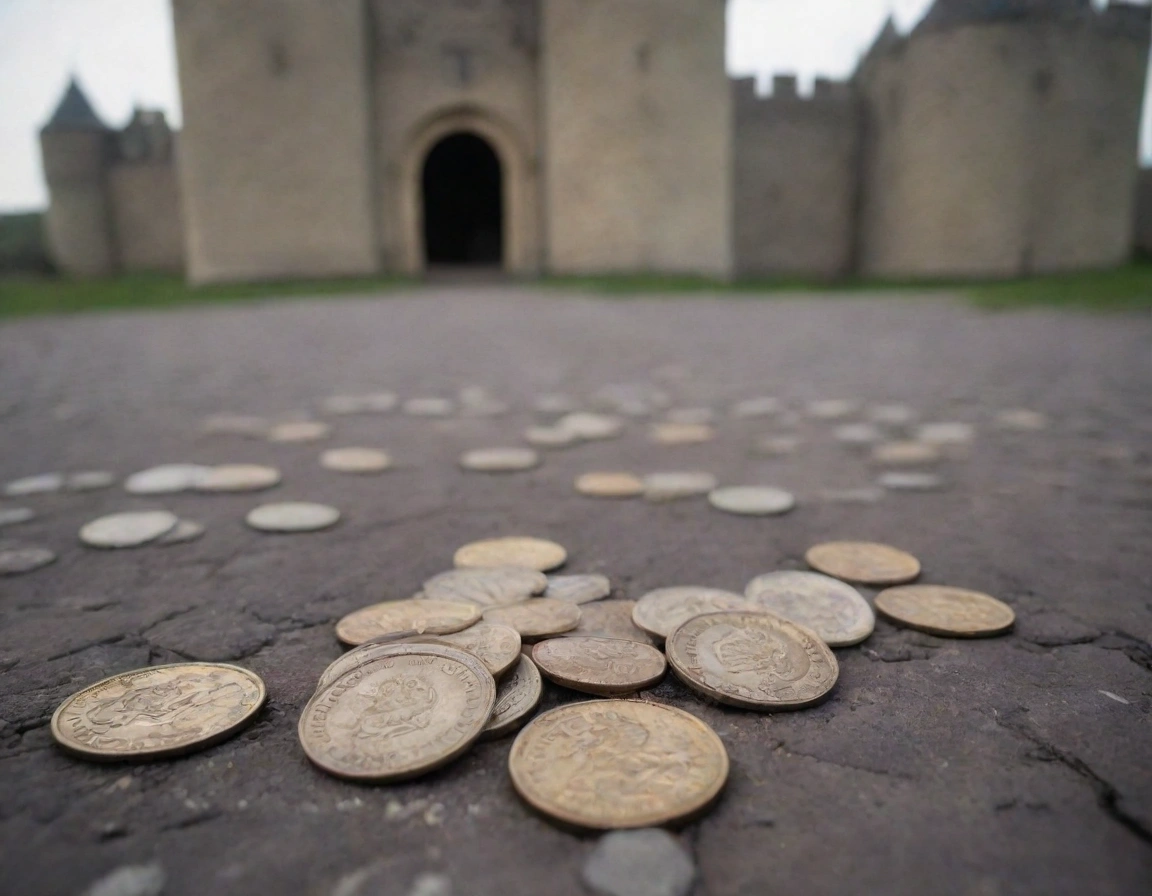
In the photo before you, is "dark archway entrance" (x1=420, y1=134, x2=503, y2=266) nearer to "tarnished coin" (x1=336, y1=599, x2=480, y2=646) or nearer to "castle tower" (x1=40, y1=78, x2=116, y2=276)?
"castle tower" (x1=40, y1=78, x2=116, y2=276)

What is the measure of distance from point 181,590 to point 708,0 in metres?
15.6

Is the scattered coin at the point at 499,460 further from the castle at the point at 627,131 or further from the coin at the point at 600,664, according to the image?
the castle at the point at 627,131

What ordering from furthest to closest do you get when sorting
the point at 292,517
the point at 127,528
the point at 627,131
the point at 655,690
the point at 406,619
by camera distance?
the point at 627,131
the point at 292,517
the point at 127,528
the point at 406,619
the point at 655,690

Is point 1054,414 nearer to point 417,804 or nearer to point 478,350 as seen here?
point 417,804

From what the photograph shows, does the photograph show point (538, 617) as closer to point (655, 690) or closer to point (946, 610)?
point (655, 690)

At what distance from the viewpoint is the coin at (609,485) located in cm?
239

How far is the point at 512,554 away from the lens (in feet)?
6.09

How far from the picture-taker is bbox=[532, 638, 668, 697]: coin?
3.93ft

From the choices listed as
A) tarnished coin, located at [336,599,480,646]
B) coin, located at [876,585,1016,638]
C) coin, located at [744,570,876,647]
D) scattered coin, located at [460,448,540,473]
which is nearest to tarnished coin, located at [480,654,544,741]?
tarnished coin, located at [336,599,480,646]

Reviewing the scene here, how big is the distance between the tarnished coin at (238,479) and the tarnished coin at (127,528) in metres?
0.26

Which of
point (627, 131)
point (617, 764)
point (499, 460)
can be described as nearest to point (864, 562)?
point (617, 764)

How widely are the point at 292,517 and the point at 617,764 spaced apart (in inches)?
56.5

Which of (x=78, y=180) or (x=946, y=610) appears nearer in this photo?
(x=946, y=610)

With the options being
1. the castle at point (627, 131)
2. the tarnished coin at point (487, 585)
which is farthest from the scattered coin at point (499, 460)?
the castle at point (627, 131)
